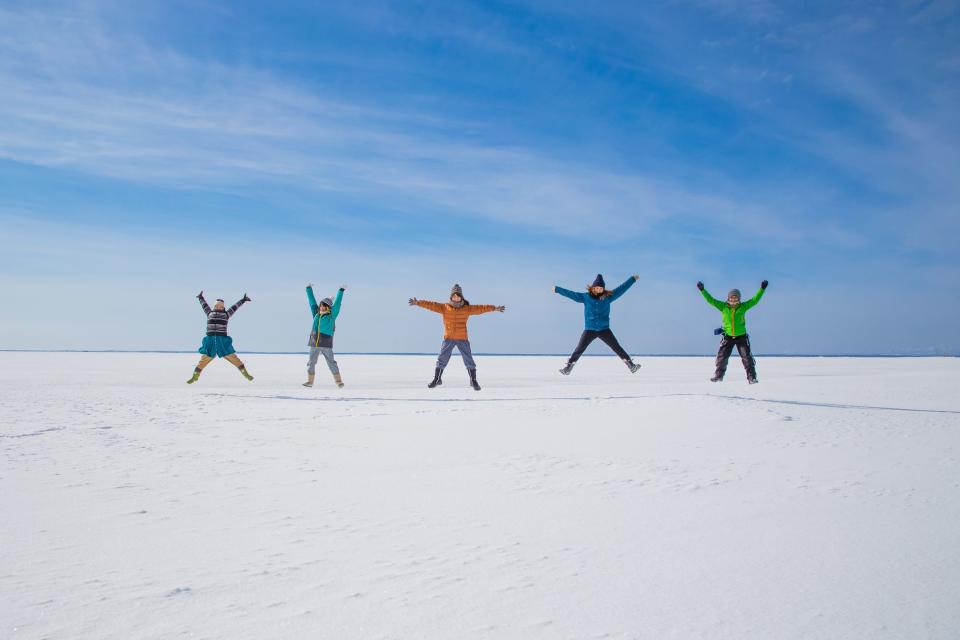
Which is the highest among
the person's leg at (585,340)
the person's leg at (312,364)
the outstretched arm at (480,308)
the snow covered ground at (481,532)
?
the outstretched arm at (480,308)

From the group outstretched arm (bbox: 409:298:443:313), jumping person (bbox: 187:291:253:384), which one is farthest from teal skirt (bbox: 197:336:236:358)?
outstretched arm (bbox: 409:298:443:313)

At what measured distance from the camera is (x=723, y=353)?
13.5 meters

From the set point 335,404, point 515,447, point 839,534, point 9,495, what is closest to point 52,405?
point 335,404

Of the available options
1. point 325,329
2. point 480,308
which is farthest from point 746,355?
point 325,329

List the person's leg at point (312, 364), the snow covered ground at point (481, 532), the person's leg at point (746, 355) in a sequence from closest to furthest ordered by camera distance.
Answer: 1. the snow covered ground at point (481, 532)
2. the person's leg at point (746, 355)
3. the person's leg at point (312, 364)

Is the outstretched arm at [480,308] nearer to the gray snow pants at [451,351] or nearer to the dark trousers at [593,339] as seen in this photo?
the gray snow pants at [451,351]

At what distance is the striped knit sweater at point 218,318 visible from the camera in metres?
14.3

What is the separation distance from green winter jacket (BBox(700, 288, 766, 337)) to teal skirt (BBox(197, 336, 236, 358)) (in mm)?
10740

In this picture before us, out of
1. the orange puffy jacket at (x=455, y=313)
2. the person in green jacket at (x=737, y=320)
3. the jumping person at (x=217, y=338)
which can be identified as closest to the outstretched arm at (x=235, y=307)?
the jumping person at (x=217, y=338)

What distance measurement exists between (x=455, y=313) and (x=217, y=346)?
583cm

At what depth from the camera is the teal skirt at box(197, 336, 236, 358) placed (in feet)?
46.6

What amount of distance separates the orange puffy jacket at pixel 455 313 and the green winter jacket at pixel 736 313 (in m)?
4.78

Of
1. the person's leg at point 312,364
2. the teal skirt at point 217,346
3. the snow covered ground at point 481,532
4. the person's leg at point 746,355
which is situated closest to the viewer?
the snow covered ground at point 481,532

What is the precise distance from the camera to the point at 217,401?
9.02m
